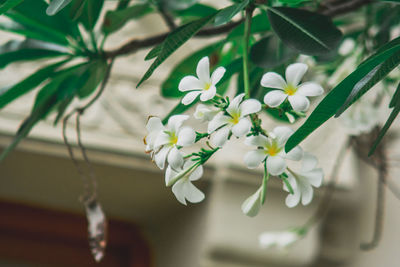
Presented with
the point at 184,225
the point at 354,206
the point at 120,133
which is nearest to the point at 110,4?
the point at 120,133

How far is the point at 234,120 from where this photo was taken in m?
0.30

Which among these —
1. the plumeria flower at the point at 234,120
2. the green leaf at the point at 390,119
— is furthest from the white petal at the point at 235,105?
the green leaf at the point at 390,119

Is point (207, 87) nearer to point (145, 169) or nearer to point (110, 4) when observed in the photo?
point (145, 169)

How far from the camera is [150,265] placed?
1.25 metres

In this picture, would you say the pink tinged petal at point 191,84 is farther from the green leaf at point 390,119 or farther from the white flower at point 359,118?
the white flower at point 359,118

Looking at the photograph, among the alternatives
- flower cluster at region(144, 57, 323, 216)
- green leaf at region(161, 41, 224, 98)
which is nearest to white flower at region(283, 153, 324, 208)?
flower cluster at region(144, 57, 323, 216)

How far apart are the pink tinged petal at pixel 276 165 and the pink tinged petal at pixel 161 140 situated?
7 cm

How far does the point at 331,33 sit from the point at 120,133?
2.48ft

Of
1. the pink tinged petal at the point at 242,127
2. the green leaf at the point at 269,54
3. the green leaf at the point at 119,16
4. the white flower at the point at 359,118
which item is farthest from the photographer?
the white flower at the point at 359,118

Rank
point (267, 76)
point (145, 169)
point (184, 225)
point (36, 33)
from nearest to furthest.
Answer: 1. point (267, 76)
2. point (36, 33)
3. point (145, 169)
4. point (184, 225)

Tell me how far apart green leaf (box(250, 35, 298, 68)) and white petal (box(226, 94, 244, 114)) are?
13cm

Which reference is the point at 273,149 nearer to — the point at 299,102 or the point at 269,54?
the point at 299,102

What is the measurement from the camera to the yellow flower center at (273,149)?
31 cm

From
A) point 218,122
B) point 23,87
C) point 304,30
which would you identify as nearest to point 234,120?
point 218,122
